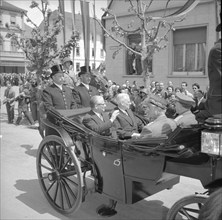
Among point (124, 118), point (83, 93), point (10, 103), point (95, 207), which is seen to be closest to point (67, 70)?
point (83, 93)

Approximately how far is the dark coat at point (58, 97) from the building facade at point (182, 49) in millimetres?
8045

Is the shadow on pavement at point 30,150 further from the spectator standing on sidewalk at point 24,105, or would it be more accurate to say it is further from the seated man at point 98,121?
the spectator standing on sidewalk at point 24,105

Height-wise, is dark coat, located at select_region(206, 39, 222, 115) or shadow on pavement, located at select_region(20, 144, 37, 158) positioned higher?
dark coat, located at select_region(206, 39, 222, 115)

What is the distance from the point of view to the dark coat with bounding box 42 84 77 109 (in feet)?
16.3

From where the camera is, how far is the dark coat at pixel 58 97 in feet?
16.3

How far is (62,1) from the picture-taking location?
11086 mm

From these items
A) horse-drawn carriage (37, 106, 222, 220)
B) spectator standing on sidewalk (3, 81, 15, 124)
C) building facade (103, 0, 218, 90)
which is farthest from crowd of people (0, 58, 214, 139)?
building facade (103, 0, 218, 90)

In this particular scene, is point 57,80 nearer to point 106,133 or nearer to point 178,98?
point 106,133

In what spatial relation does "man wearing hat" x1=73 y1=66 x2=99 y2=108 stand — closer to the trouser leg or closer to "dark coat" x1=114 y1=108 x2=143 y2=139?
"dark coat" x1=114 y1=108 x2=143 y2=139

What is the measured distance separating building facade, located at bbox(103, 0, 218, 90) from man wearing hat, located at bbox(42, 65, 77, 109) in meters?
8.05

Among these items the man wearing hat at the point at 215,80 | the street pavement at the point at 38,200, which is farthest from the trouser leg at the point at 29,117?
the man wearing hat at the point at 215,80

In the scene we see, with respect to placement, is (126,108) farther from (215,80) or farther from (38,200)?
(215,80)

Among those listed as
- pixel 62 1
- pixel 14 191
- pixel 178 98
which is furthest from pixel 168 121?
pixel 62 1

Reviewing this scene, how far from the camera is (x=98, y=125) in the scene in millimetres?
3631
